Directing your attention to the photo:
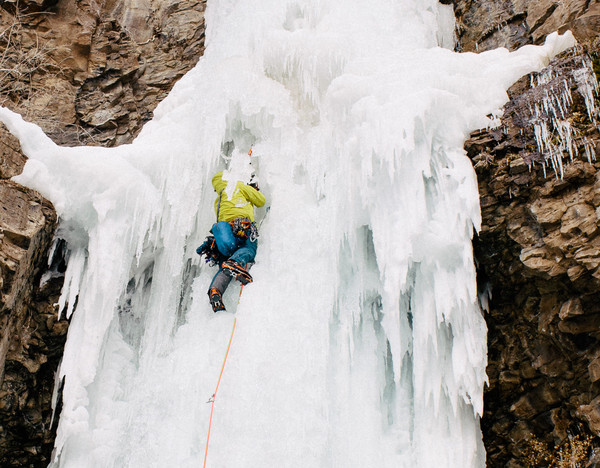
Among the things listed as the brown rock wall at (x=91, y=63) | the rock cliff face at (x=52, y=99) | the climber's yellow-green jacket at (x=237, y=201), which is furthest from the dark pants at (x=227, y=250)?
the brown rock wall at (x=91, y=63)

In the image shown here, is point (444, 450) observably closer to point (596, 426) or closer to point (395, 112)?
point (596, 426)

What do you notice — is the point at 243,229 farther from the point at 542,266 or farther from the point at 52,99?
the point at 52,99

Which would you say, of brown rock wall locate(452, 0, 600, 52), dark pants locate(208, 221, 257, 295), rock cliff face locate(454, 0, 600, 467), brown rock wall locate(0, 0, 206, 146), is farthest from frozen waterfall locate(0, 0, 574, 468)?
brown rock wall locate(0, 0, 206, 146)

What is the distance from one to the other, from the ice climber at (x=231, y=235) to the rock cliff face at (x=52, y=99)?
1329 mm

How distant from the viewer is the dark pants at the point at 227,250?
4.84m

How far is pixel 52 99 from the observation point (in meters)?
7.02

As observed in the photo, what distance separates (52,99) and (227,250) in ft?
12.7

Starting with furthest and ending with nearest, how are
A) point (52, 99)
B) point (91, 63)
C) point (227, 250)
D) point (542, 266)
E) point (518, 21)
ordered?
point (91, 63), point (52, 99), point (518, 21), point (227, 250), point (542, 266)

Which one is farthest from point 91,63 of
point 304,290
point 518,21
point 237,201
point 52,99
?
point 518,21

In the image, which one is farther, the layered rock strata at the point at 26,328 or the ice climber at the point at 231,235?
the ice climber at the point at 231,235

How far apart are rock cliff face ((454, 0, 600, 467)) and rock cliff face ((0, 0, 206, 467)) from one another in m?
3.62

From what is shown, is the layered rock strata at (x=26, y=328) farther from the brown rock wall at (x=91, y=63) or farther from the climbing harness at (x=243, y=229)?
the brown rock wall at (x=91, y=63)

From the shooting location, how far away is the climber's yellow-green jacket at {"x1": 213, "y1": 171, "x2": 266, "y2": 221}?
5.07 m

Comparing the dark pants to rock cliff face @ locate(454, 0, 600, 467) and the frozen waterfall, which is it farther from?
rock cliff face @ locate(454, 0, 600, 467)
